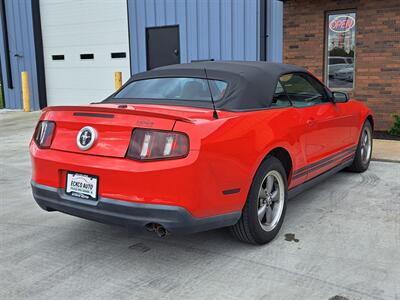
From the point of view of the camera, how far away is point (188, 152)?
307cm

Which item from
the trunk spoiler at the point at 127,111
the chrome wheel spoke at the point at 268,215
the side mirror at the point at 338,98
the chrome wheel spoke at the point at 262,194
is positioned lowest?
the chrome wheel spoke at the point at 268,215

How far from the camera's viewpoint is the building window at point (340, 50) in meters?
9.24

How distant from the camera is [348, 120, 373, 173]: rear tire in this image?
5.88m

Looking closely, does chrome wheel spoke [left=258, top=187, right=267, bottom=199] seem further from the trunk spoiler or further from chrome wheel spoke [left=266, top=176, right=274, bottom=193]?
the trunk spoiler

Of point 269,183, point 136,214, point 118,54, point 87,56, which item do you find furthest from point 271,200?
point 87,56

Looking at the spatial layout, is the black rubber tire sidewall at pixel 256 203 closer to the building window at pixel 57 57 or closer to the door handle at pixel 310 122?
the door handle at pixel 310 122

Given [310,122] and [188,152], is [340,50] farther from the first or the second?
[188,152]

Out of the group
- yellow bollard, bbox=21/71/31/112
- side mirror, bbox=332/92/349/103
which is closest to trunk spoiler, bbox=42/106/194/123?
side mirror, bbox=332/92/349/103

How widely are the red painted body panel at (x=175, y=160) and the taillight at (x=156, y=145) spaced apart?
1.5 inches

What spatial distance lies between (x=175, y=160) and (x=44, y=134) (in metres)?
1.27

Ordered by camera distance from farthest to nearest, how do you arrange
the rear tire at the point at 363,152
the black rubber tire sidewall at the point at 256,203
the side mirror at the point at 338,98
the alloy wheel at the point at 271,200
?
the rear tire at the point at 363,152
the side mirror at the point at 338,98
the alloy wheel at the point at 271,200
the black rubber tire sidewall at the point at 256,203

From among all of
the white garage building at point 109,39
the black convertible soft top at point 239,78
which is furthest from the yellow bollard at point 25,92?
the black convertible soft top at point 239,78

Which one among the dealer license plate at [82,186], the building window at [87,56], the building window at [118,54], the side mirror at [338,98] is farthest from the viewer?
the building window at [87,56]

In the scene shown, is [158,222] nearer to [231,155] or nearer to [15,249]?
[231,155]
